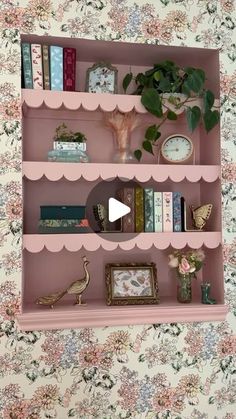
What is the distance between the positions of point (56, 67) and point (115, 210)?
0.72 m

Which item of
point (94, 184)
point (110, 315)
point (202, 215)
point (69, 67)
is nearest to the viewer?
point (110, 315)

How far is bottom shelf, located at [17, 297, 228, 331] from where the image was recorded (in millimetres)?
1958

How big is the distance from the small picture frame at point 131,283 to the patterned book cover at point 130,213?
8.0 inches

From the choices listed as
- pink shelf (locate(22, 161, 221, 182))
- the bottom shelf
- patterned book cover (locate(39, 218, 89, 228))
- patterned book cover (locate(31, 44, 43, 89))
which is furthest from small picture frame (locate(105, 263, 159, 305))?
patterned book cover (locate(31, 44, 43, 89))

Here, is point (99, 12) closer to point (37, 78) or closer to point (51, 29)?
point (51, 29)

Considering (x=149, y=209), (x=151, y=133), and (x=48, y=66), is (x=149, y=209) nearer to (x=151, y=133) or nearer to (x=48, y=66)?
(x=151, y=133)

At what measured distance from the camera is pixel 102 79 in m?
2.18

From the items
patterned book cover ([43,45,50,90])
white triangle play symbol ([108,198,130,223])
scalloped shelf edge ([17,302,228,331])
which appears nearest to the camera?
scalloped shelf edge ([17,302,228,331])

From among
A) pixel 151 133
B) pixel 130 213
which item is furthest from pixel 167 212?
pixel 151 133

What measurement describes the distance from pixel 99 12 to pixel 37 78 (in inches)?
16.4

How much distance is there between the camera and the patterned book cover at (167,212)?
7.13 feet

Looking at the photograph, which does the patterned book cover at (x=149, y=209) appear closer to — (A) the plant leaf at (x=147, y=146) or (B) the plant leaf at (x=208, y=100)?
(A) the plant leaf at (x=147, y=146)

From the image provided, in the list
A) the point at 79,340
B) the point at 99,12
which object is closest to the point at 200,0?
the point at 99,12

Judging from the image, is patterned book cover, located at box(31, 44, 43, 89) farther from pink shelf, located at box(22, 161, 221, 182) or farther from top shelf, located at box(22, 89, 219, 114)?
pink shelf, located at box(22, 161, 221, 182)
